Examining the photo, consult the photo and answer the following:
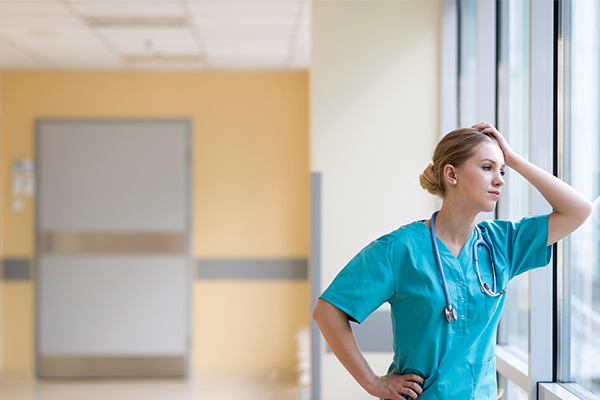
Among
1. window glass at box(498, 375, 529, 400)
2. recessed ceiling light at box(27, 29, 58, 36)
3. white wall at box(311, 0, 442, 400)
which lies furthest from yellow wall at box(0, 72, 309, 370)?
window glass at box(498, 375, 529, 400)

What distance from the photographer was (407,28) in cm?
259

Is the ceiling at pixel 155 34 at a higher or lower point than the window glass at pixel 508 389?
higher

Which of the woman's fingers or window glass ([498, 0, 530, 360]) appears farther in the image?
window glass ([498, 0, 530, 360])

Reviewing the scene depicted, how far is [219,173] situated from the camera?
4.92 meters

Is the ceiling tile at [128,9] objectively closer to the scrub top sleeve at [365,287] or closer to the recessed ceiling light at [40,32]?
the recessed ceiling light at [40,32]

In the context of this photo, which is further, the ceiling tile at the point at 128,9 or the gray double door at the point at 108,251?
the gray double door at the point at 108,251

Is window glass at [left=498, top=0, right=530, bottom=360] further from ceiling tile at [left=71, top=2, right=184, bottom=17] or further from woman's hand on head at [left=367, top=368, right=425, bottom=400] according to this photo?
ceiling tile at [left=71, top=2, right=184, bottom=17]

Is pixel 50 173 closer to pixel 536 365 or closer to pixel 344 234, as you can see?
pixel 344 234

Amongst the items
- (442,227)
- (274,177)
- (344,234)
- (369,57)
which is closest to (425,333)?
(442,227)

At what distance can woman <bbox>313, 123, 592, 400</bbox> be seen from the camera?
1310mm

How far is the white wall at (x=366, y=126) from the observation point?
8.41ft

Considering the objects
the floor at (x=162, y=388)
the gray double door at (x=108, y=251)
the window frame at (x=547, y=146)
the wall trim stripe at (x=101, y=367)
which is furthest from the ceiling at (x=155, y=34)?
the floor at (x=162, y=388)

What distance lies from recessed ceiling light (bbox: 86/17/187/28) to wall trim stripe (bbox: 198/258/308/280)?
7.39 feet

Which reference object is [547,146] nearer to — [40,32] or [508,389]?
[508,389]
